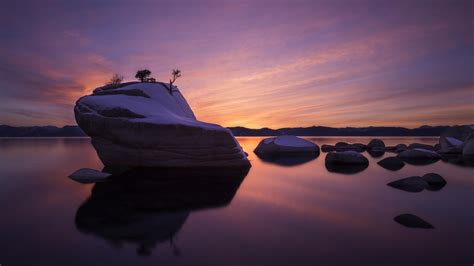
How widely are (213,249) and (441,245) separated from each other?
548 cm

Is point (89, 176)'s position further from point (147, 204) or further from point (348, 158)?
point (348, 158)

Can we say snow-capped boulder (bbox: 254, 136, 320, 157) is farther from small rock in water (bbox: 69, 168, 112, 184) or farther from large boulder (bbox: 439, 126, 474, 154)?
small rock in water (bbox: 69, 168, 112, 184)

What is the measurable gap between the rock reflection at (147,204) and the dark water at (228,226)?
4 centimetres

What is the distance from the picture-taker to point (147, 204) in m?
9.59

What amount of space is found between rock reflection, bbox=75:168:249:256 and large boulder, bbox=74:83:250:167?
135 inches

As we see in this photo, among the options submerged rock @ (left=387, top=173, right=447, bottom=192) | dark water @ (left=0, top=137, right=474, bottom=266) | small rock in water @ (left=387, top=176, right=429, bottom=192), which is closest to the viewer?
dark water @ (left=0, top=137, right=474, bottom=266)

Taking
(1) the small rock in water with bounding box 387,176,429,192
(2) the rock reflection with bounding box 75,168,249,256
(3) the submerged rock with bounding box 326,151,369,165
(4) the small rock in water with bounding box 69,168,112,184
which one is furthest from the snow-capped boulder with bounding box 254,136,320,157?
(4) the small rock in water with bounding box 69,168,112,184

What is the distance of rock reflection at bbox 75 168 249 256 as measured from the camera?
21.8 ft

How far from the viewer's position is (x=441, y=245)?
20.2ft

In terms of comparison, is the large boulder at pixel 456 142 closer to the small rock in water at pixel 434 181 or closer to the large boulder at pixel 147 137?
the small rock in water at pixel 434 181

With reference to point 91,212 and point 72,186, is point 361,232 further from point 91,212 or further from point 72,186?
point 72,186

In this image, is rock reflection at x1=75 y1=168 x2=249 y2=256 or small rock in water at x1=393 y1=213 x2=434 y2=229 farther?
small rock in water at x1=393 y1=213 x2=434 y2=229

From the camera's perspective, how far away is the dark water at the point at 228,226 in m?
5.51

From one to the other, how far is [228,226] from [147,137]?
1353cm
